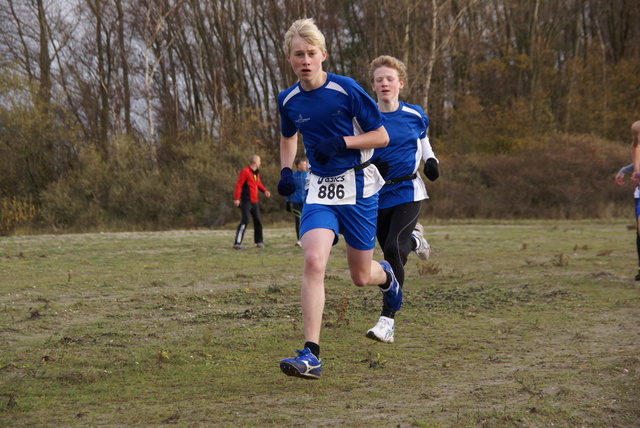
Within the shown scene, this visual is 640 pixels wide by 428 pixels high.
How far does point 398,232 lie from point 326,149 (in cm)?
187

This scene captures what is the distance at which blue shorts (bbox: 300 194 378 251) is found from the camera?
4.92m

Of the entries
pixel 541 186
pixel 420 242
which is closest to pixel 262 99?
pixel 541 186

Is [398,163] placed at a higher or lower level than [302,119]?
lower

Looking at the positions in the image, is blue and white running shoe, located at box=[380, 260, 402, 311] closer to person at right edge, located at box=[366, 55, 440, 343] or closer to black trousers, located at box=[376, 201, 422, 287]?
black trousers, located at box=[376, 201, 422, 287]

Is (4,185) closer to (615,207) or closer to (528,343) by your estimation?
(615,207)

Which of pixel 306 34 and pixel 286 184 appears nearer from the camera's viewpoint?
pixel 306 34

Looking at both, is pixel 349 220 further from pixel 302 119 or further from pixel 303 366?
pixel 303 366

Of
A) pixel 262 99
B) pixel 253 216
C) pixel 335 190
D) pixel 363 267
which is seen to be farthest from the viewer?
pixel 262 99

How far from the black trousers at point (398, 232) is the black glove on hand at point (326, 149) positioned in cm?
172

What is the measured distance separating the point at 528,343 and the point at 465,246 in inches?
404

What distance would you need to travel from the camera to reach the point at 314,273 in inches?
186

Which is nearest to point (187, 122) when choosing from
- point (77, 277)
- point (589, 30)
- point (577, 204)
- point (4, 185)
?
point (4, 185)

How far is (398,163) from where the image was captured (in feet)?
21.4

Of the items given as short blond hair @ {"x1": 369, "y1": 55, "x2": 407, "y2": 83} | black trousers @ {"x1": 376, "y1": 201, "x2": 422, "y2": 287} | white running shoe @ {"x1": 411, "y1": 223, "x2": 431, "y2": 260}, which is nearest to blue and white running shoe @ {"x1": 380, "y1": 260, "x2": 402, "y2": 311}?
black trousers @ {"x1": 376, "y1": 201, "x2": 422, "y2": 287}
